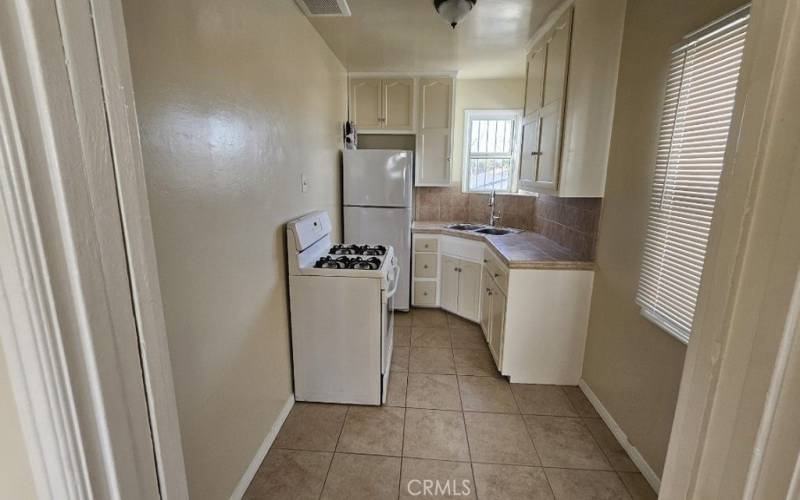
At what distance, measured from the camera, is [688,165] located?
57.7 inches

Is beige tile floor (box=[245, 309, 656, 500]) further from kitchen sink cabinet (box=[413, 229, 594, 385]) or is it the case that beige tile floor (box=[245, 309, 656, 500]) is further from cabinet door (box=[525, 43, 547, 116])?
cabinet door (box=[525, 43, 547, 116])

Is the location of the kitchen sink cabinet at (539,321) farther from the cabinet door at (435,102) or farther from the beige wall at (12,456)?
the beige wall at (12,456)

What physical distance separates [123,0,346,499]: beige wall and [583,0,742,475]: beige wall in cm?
187

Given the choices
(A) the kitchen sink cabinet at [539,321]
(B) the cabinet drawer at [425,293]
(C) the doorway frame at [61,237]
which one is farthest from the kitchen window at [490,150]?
(C) the doorway frame at [61,237]

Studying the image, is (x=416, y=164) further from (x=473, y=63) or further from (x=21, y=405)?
(x=21, y=405)

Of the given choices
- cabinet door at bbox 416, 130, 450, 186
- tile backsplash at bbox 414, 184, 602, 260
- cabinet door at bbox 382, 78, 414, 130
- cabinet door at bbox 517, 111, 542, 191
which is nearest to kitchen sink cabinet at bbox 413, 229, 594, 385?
tile backsplash at bbox 414, 184, 602, 260

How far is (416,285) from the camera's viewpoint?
3.71 metres

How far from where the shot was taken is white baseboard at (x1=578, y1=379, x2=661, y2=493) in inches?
64.9

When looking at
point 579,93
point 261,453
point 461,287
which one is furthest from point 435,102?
point 261,453

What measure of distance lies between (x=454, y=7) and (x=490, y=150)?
2.16m

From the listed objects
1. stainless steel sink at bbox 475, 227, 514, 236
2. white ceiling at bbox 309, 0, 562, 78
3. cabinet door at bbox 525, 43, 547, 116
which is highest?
white ceiling at bbox 309, 0, 562, 78

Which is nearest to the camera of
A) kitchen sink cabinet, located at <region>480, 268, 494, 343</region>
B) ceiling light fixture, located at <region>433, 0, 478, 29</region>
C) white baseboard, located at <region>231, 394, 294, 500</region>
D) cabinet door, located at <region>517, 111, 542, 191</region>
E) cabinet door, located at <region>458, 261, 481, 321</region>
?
white baseboard, located at <region>231, 394, 294, 500</region>

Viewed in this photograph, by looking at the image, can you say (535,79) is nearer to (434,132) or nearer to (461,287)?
(434,132)

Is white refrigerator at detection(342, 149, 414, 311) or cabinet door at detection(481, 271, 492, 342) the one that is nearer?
cabinet door at detection(481, 271, 492, 342)
